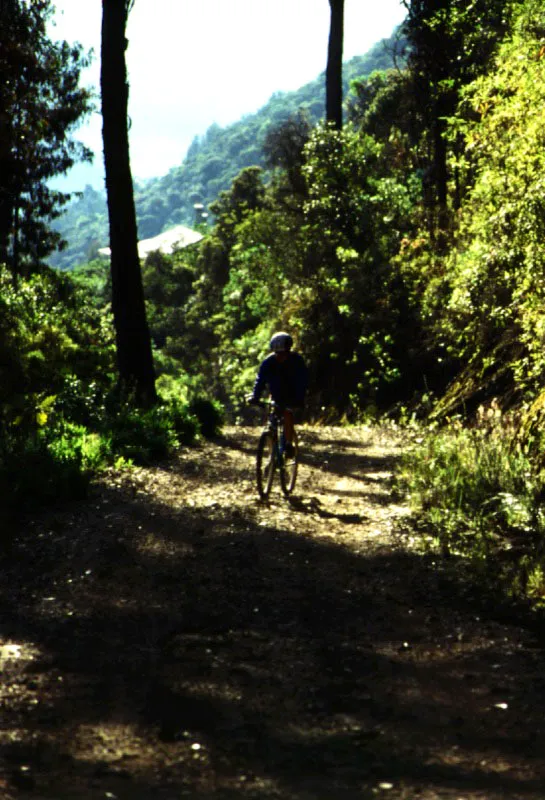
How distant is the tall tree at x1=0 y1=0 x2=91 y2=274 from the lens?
1995 cm

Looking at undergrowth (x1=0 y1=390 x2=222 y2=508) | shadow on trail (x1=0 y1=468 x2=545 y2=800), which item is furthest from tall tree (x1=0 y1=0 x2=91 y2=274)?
shadow on trail (x1=0 y1=468 x2=545 y2=800)

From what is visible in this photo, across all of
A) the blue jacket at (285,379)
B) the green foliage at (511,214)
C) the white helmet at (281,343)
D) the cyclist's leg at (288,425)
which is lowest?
the cyclist's leg at (288,425)

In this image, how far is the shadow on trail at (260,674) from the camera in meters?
4.55

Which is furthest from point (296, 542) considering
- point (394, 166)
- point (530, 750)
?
point (394, 166)

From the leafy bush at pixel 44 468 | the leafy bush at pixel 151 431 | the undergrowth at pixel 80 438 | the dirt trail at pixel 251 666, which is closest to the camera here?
the dirt trail at pixel 251 666

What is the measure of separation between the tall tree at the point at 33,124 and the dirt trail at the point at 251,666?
12.4 meters

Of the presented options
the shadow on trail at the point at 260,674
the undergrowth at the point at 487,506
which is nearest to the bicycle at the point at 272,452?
the undergrowth at the point at 487,506

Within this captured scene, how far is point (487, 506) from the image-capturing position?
32.2ft

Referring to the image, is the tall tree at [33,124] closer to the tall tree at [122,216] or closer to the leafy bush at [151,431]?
the tall tree at [122,216]

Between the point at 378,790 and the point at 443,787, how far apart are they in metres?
0.29

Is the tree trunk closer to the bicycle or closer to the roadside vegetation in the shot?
the roadside vegetation

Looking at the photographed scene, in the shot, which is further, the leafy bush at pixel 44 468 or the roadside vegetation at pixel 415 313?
the leafy bush at pixel 44 468

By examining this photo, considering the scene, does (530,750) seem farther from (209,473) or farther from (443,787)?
(209,473)

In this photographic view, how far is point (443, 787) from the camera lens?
4398mm
